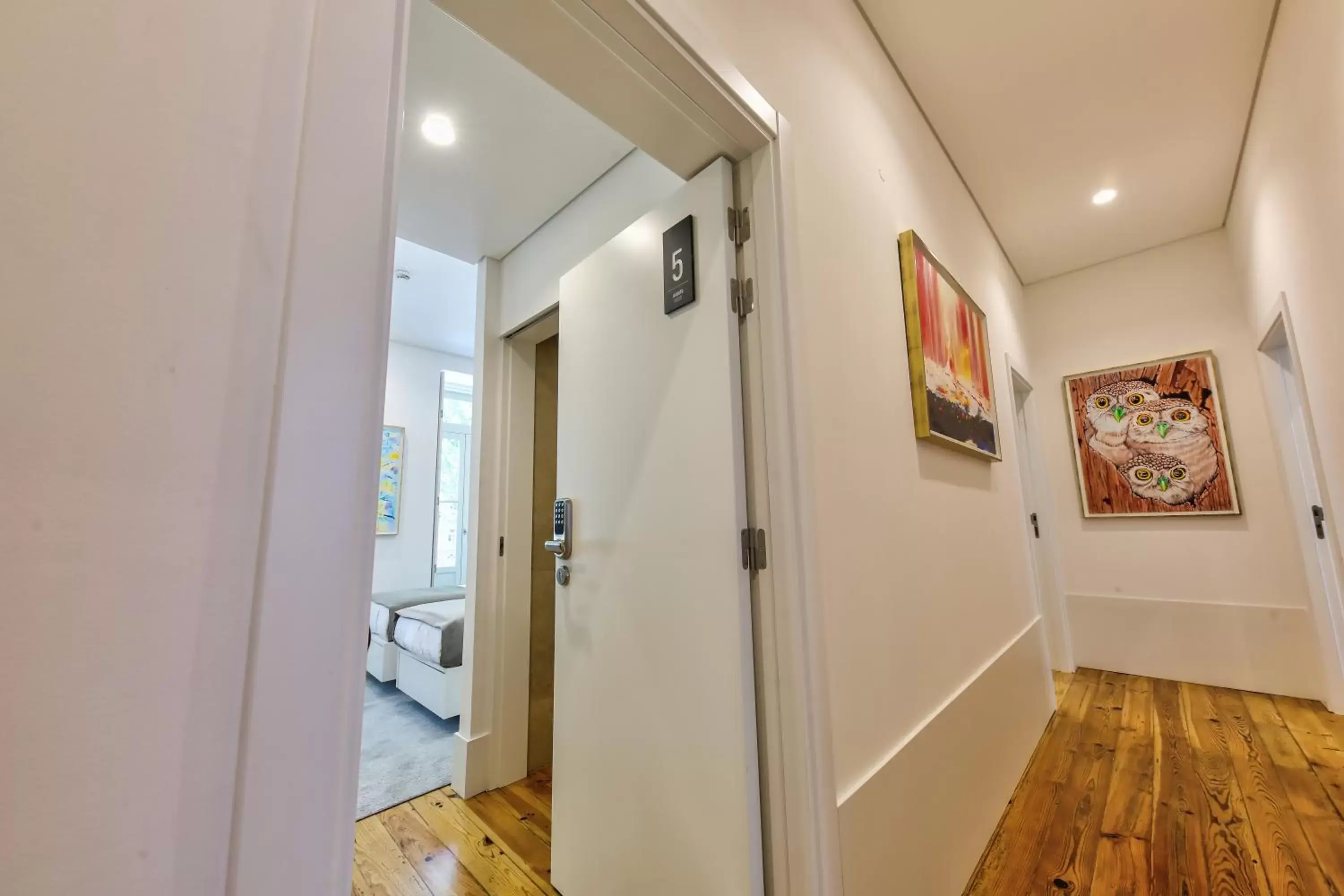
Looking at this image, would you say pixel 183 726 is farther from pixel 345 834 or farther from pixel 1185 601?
pixel 1185 601

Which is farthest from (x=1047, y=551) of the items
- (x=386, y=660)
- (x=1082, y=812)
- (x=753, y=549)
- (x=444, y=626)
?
(x=386, y=660)

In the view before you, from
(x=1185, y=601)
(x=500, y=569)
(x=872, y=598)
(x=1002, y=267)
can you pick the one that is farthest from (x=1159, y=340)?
(x=500, y=569)

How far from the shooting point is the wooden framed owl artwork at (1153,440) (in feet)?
10.3

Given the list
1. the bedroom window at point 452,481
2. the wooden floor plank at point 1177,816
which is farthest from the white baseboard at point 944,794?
the bedroom window at point 452,481

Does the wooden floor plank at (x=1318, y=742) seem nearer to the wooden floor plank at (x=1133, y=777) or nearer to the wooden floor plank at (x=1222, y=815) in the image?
the wooden floor plank at (x=1222, y=815)

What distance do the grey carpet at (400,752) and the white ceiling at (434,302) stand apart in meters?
2.10

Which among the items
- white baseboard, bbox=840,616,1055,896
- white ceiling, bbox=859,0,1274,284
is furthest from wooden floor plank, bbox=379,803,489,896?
white ceiling, bbox=859,0,1274,284

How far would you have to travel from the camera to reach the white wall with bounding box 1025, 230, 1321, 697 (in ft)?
9.65

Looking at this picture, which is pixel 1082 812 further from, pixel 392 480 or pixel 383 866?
pixel 392 480

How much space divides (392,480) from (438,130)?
3.65 meters

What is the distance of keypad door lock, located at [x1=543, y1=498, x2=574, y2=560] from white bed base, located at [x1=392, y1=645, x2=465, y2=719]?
1488mm

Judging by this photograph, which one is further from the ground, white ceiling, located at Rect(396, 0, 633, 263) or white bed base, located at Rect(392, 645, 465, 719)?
white ceiling, located at Rect(396, 0, 633, 263)

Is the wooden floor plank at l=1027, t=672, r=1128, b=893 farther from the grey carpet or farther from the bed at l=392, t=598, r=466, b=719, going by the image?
the bed at l=392, t=598, r=466, b=719

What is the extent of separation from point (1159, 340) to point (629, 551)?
3964 millimetres
